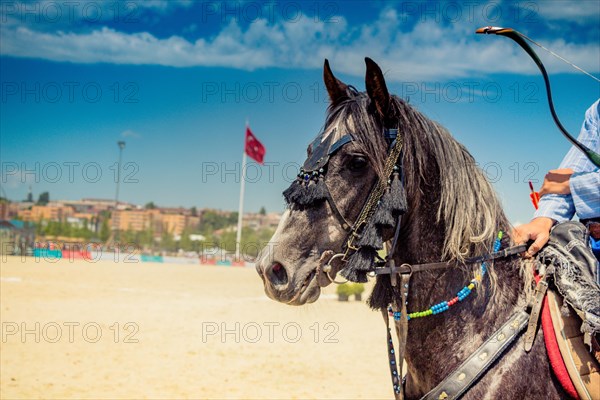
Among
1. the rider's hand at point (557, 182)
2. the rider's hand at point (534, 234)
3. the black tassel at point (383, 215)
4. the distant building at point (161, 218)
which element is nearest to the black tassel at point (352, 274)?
the black tassel at point (383, 215)

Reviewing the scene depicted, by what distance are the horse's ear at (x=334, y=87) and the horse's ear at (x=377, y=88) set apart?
0.62 feet

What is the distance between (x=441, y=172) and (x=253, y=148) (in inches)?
1756

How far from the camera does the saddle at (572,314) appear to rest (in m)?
2.47

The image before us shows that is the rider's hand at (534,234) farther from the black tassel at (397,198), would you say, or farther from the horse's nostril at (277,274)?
the horse's nostril at (277,274)

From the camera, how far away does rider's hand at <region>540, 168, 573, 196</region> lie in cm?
294

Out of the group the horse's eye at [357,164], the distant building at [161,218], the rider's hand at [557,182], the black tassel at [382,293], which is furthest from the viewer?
the distant building at [161,218]

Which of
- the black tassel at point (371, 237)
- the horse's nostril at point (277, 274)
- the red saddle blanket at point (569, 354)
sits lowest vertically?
the red saddle blanket at point (569, 354)

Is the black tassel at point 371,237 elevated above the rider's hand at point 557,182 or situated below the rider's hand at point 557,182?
below

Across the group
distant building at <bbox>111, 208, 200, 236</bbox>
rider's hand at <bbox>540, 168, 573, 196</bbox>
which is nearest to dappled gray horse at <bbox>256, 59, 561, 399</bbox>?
rider's hand at <bbox>540, 168, 573, 196</bbox>

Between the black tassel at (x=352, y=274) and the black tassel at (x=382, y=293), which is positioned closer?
the black tassel at (x=352, y=274)

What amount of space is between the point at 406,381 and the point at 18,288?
21.7 meters

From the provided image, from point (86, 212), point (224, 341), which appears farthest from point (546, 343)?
point (86, 212)

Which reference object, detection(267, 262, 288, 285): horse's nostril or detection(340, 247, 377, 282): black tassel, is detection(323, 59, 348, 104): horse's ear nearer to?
detection(340, 247, 377, 282): black tassel

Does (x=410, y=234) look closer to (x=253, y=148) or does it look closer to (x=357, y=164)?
(x=357, y=164)
